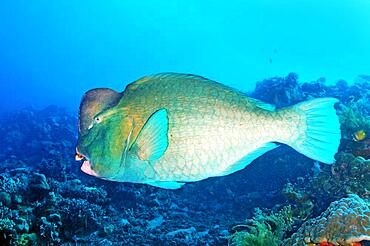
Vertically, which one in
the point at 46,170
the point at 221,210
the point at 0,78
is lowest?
the point at 221,210

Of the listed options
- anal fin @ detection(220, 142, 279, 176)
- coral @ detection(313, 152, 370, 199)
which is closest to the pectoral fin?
anal fin @ detection(220, 142, 279, 176)

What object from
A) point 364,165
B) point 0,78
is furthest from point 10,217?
point 0,78

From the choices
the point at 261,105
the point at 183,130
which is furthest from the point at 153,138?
the point at 261,105

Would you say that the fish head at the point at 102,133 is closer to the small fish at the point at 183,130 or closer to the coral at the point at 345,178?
the small fish at the point at 183,130

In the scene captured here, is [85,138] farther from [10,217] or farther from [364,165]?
[364,165]

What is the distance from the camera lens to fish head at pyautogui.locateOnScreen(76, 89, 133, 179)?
228 cm

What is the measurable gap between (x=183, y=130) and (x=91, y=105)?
29.9 inches

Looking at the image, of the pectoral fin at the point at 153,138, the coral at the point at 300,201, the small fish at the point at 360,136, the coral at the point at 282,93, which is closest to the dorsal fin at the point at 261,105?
the pectoral fin at the point at 153,138

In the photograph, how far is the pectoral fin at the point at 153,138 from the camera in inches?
86.4

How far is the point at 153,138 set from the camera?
2.20 meters

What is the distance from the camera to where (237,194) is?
7.63m

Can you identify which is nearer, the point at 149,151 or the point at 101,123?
the point at 149,151

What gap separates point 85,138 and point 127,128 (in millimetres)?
333

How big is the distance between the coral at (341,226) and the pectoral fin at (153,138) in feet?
6.53
